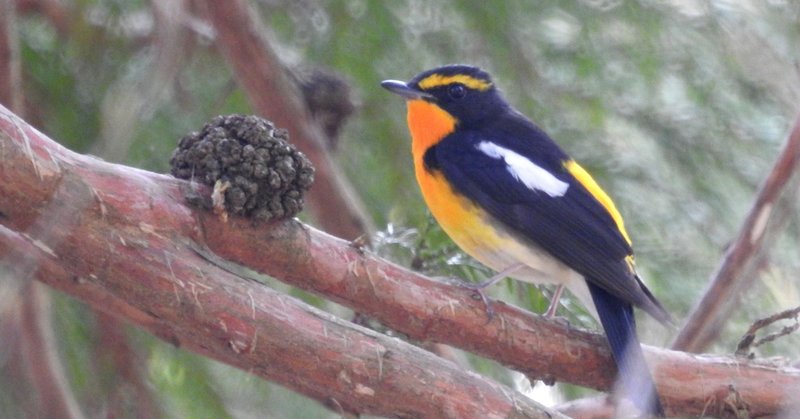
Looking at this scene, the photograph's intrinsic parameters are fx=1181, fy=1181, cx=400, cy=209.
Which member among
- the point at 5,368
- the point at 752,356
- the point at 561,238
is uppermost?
the point at 561,238

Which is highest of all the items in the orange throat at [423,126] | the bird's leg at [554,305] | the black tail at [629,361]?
the orange throat at [423,126]

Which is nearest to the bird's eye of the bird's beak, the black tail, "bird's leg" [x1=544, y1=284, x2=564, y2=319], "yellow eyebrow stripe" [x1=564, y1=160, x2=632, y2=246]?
the bird's beak

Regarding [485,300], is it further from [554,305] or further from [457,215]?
[457,215]

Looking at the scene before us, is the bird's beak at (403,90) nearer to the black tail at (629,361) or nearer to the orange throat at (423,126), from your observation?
the orange throat at (423,126)

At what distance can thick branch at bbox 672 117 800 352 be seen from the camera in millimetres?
3602

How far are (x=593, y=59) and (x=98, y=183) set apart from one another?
2242 millimetres

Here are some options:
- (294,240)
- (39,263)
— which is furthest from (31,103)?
(294,240)

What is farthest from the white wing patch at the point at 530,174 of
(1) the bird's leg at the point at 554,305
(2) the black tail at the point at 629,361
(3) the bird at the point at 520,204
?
(2) the black tail at the point at 629,361

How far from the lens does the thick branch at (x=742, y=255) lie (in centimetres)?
360

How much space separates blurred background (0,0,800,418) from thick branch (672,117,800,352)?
180mm

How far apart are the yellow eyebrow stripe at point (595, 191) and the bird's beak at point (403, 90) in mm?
534

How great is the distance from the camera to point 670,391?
3225mm

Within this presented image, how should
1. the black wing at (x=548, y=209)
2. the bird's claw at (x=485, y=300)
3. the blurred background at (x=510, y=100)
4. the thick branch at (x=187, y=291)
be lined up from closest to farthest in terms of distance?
the thick branch at (x=187, y=291)
the bird's claw at (x=485, y=300)
the black wing at (x=548, y=209)
the blurred background at (x=510, y=100)

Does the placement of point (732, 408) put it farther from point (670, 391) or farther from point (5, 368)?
point (5, 368)
